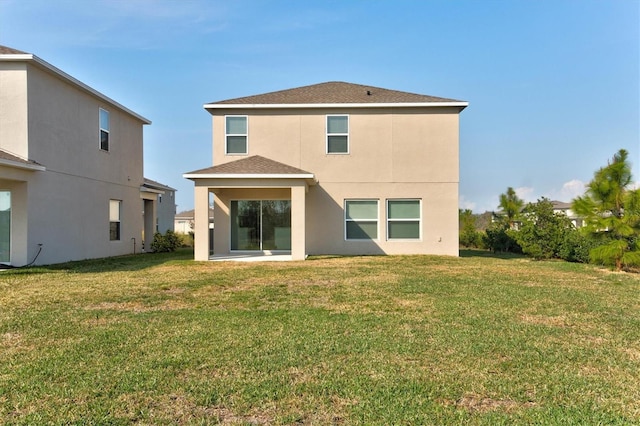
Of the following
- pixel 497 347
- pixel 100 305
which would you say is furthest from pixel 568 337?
pixel 100 305

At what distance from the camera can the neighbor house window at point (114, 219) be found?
668 inches

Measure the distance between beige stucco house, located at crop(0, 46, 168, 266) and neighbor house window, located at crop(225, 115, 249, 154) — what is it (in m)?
4.71

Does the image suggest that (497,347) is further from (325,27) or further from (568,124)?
(568,124)

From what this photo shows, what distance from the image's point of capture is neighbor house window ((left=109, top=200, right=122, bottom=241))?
55.7 feet

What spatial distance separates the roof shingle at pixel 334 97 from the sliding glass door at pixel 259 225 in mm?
4031

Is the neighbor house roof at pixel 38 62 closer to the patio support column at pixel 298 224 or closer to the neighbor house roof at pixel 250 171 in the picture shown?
the neighbor house roof at pixel 250 171

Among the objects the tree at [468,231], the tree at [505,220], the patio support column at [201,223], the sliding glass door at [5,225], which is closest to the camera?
the sliding glass door at [5,225]

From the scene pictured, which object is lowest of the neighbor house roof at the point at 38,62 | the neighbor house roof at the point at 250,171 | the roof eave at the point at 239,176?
the roof eave at the point at 239,176

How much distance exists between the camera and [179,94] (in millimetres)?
21891

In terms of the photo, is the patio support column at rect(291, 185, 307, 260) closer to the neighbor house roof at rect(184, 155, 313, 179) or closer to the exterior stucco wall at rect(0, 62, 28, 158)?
the neighbor house roof at rect(184, 155, 313, 179)

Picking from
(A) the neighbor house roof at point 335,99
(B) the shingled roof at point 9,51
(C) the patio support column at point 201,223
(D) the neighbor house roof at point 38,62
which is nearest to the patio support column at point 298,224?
(C) the patio support column at point 201,223

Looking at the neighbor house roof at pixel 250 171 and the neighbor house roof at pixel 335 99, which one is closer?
the neighbor house roof at pixel 250 171

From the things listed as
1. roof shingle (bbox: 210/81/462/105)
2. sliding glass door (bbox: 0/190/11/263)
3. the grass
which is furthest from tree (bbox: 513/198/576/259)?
sliding glass door (bbox: 0/190/11/263)

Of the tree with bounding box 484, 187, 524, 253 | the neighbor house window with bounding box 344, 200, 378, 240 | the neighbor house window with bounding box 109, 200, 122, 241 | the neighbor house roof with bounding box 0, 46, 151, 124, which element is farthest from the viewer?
the tree with bounding box 484, 187, 524, 253
